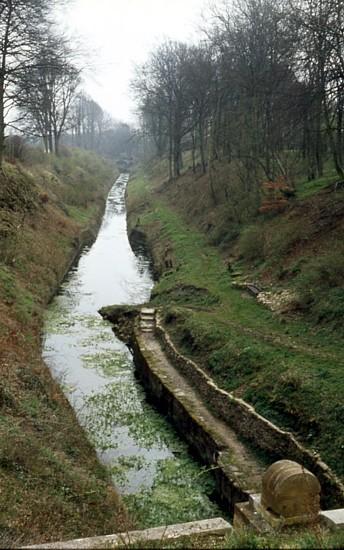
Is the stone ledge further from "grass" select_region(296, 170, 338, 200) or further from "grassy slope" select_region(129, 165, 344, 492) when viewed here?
"grass" select_region(296, 170, 338, 200)

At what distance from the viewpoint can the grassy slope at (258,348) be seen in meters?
11.1

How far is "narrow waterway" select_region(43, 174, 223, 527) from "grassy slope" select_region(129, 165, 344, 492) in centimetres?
198

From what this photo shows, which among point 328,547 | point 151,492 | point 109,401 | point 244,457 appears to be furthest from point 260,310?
point 328,547

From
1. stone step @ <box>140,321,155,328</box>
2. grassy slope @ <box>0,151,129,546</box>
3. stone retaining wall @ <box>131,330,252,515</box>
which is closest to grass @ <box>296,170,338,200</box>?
stone step @ <box>140,321,155,328</box>

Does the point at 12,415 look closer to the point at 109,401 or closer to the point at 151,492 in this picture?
the point at 151,492

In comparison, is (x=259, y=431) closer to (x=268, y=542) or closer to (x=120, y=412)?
(x=120, y=412)

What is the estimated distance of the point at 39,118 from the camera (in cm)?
4966

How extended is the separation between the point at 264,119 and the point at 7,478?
24.7 meters

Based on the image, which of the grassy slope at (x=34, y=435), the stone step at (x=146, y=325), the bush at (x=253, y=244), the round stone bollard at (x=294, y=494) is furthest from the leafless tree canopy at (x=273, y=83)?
the round stone bollard at (x=294, y=494)

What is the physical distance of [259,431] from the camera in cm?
1166

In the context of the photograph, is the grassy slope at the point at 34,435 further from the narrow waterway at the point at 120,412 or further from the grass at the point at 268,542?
the grass at the point at 268,542

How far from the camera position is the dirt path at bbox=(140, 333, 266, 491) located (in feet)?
34.9

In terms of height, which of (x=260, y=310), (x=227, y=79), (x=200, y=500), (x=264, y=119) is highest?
(x=227, y=79)

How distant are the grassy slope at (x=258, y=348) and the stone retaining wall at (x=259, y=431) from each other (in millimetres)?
225
